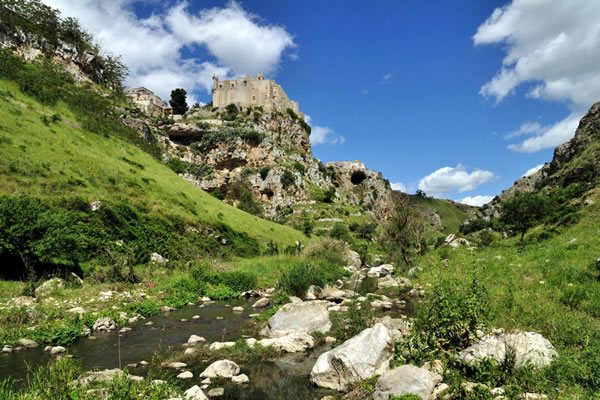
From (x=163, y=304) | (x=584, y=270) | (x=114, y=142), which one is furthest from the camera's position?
(x=114, y=142)

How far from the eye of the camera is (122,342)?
15398 millimetres

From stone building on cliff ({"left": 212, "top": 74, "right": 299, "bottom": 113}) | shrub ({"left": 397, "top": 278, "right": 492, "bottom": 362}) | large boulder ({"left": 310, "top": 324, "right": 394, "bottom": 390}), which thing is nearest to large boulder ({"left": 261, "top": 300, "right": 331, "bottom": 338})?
large boulder ({"left": 310, "top": 324, "right": 394, "bottom": 390})

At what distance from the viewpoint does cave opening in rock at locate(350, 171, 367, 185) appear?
162 meters

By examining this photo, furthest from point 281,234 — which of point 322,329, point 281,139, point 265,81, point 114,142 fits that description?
point 265,81

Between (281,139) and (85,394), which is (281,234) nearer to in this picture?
(85,394)

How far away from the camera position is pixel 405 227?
40906mm

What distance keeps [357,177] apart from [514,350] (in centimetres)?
15689

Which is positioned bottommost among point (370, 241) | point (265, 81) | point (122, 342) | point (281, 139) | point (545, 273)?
point (122, 342)

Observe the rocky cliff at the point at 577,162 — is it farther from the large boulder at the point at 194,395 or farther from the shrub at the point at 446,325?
the large boulder at the point at 194,395

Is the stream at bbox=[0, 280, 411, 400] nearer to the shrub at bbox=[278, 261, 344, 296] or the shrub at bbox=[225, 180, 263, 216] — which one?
the shrub at bbox=[278, 261, 344, 296]

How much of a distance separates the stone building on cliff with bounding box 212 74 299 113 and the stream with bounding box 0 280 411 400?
118373 mm

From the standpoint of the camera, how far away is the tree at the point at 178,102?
467ft

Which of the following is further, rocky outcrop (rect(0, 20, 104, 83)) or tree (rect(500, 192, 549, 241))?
rocky outcrop (rect(0, 20, 104, 83))

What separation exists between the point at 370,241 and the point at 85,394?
82.6 m
